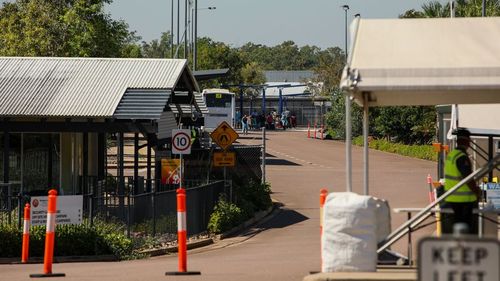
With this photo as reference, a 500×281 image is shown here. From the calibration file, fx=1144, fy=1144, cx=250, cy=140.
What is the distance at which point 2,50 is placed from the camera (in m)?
48.5

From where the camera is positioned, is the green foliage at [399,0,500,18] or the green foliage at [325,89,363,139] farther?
the green foliage at [325,89,363,139]

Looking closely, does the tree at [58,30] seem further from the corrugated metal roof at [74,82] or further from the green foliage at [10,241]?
the green foliage at [10,241]

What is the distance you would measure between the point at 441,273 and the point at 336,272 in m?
4.97

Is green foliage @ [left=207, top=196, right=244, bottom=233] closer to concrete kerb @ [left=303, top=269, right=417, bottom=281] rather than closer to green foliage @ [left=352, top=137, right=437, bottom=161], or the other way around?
concrete kerb @ [left=303, top=269, right=417, bottom=281]

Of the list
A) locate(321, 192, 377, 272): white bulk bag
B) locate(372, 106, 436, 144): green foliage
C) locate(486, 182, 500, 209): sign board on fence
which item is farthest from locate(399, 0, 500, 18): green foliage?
locate(321, 192, 377, 272): white bulk bag

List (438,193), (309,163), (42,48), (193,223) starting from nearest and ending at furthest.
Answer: (438,193) < (193,223) < (42,48) < (309,163)

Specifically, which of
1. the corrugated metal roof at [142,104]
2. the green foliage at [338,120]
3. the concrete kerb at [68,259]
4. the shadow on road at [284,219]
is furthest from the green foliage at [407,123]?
the concrete kerb at [68,259]

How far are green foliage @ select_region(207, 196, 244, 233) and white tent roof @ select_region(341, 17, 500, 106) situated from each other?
1393 cm

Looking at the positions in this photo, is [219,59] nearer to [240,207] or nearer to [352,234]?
[240,207]

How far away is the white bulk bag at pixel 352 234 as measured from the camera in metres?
11.2

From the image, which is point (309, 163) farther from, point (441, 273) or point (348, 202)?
point (441, 273)

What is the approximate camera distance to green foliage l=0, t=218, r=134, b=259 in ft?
70.9

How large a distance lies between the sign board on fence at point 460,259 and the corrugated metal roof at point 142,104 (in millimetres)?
20987

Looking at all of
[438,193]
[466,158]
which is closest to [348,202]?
[466,158]
